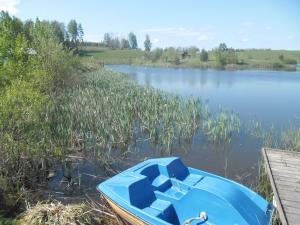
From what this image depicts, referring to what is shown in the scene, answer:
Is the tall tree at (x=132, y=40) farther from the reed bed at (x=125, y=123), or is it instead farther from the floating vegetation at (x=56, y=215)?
the floating vegetation at (x=56, y=215)

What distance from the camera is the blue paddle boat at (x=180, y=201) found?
4.66m

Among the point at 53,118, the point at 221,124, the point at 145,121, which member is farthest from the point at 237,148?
the point at 53,118

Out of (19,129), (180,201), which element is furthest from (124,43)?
(180,201)

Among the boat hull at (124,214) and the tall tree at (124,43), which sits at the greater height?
the tall tree at (124,43)

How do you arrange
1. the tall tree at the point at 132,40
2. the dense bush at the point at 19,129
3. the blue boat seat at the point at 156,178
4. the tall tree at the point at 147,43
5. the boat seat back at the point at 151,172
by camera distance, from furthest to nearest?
the tall tree at the point at 132,40 → the tall tree at the point at 147,43 → the dense bush at the point at 19,129 → the boat seat back at the point at 151,172 → the blue boat seat at the point at 156,178

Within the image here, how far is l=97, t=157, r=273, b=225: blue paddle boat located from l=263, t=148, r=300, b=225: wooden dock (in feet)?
0.97

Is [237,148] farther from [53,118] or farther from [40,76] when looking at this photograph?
[40,76]

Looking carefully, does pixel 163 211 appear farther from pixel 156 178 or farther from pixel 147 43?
pixel 147 43

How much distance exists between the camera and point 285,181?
18.8 ft

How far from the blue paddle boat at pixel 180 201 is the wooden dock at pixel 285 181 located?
29 centimetres

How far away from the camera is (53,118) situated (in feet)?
33.1

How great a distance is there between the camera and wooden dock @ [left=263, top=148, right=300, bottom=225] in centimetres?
461

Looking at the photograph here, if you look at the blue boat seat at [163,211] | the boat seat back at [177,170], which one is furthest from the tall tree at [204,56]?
the blue boat seat at [163,211]

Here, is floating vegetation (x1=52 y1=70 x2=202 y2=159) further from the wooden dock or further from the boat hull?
the boat hull
